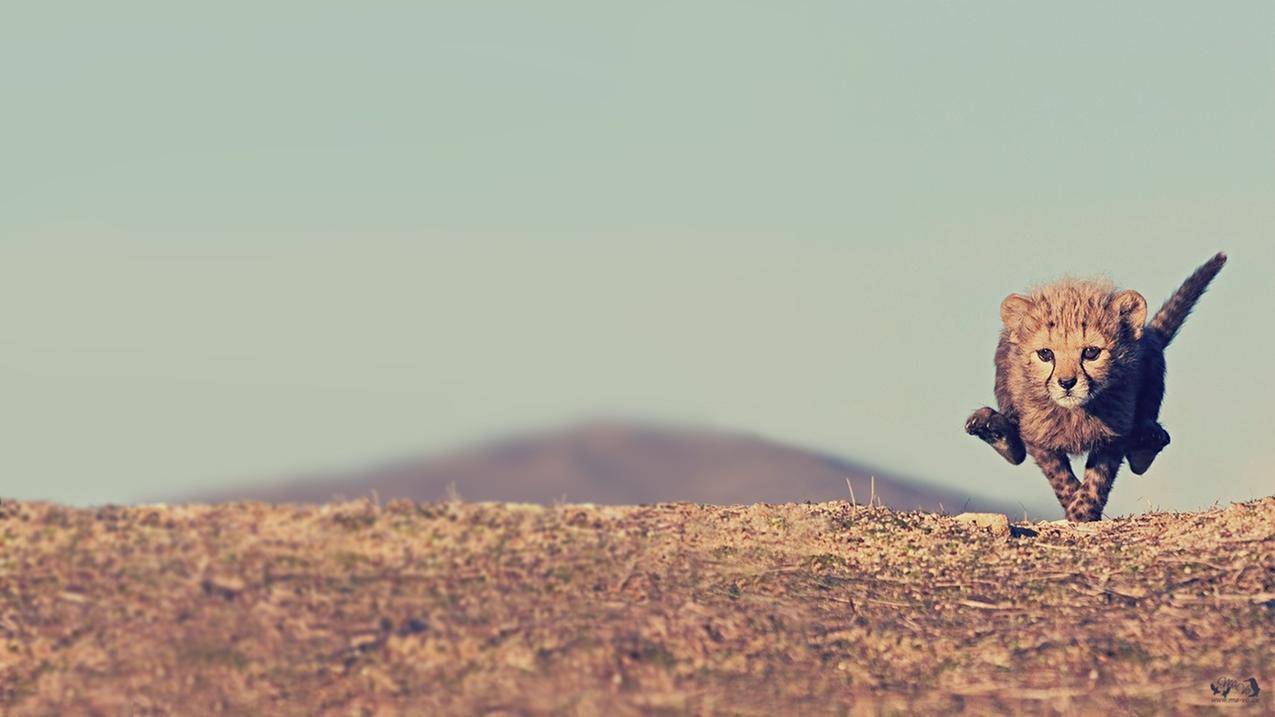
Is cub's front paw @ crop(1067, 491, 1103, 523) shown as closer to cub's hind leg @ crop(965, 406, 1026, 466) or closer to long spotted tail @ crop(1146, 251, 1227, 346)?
cub's hind leg @ crop(965, 406, 1026, 466)

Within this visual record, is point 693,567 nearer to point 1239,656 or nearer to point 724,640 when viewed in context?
point 724,640

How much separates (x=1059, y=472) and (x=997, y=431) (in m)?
0.77

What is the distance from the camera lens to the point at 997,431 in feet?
50.8

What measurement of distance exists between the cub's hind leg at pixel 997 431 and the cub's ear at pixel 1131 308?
1678 mm

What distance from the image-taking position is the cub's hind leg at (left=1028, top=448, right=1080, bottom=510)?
15172mm

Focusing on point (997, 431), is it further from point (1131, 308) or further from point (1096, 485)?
point (1131, 308)

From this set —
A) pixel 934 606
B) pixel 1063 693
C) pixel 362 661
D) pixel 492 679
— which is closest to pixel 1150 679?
pixel 1063 693

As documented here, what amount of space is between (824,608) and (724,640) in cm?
125

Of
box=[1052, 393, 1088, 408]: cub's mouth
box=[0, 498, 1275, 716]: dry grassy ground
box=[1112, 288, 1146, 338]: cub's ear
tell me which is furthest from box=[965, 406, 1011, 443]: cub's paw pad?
box=[0, 498, 1275, 716]: dry grassy ground

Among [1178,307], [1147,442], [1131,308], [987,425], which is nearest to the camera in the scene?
[1131,308]

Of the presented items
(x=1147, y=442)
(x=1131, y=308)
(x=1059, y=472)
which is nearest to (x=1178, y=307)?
(x=1147, y=442)

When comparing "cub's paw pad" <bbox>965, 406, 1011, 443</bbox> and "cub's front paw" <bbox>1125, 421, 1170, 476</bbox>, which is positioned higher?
"cub's paw pad" <bbox>965, 406, 1011, 443</bbox>

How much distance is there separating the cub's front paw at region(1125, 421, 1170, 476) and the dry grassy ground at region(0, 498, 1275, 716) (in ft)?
12.2

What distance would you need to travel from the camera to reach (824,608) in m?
10.0
